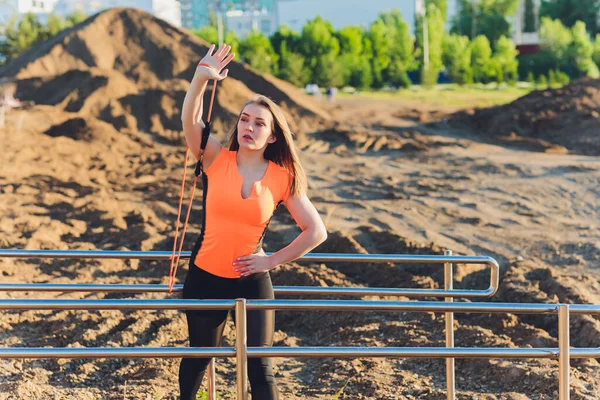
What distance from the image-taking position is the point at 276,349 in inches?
120

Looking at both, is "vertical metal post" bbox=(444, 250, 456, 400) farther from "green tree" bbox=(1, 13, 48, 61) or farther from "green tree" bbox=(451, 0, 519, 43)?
"green tree" bbox=(451, 0, 519, 43)

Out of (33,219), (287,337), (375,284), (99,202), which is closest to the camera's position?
(287,337)

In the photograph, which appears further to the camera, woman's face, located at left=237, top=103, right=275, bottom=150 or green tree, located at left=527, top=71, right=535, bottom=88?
green tree, located at left=527, top=71, right=535, bottom=88

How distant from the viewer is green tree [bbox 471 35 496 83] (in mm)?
47375

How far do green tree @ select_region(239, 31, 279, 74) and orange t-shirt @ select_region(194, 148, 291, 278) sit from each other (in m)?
37.4

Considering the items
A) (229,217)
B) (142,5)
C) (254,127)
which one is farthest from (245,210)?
(142,5)

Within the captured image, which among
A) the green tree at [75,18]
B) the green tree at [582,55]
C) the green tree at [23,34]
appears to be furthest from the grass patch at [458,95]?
the green tree at [75,18]

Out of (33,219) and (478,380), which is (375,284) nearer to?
(478,380)

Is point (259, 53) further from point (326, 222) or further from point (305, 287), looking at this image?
point (305, 287)

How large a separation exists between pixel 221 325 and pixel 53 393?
7.06 feet

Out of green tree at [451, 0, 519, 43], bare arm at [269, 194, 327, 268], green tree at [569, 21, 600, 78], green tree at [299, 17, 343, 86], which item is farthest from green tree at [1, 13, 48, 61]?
bare arm at [269, 194, 327, 268]

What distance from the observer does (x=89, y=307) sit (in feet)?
Answer: 9.93

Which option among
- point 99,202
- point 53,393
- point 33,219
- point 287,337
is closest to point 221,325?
point 53,393

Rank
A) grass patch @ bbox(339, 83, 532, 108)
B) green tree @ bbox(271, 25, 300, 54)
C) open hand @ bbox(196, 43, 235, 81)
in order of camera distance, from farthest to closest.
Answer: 1. green tree @ bbox(271, 25, 300, 54)
2. grass patch @ bbox(339, 83, 532, 108)
3. open hand @ bbox(196, 43, 235, 81)
